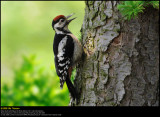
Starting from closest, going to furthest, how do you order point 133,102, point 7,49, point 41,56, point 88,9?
point 133,102 → point 88,9 → point 41,56 → point 7,49

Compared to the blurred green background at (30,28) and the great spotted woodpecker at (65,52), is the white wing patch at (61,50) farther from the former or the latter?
the blurred green background at (30,28)

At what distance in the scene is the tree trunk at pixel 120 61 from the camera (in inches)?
115

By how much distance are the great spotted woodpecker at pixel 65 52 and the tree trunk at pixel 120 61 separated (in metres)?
0.20

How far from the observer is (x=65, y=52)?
3498 millimetres

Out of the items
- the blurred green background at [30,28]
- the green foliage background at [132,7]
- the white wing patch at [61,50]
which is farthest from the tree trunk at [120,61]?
the blurred green background at [30,28]

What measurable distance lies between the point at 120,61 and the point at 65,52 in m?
0.83

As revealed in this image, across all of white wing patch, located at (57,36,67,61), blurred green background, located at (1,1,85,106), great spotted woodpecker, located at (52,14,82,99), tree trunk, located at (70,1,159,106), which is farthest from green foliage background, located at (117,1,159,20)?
blurred green background, located at (1,1,85,106)

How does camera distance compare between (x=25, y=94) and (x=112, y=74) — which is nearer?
(x=112, y=74)

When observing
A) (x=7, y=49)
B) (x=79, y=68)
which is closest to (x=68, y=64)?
(x=79, y=68)

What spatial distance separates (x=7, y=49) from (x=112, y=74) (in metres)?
4.80

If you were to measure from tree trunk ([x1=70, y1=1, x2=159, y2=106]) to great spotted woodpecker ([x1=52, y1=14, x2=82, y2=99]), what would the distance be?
0.66ft

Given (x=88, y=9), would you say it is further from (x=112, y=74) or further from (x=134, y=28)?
(x=112, y=74)

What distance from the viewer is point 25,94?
4035mm

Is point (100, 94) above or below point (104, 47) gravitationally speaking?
below
